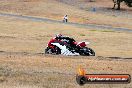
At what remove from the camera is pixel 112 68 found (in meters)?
24.8

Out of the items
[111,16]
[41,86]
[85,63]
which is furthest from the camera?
[111,16]

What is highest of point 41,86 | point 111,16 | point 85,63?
point 41,86

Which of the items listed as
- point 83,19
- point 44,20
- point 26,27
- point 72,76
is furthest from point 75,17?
point 72,76

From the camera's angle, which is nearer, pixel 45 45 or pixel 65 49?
pixel 65 49

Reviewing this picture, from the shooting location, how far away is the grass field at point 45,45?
19375mm

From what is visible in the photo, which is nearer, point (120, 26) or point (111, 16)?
point (120, 26)

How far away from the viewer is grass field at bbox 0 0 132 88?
1938 centimetres

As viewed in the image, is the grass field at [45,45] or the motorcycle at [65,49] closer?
the grass field at [45,45]

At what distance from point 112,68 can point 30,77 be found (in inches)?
262

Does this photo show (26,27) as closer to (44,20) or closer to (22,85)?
(44,20)

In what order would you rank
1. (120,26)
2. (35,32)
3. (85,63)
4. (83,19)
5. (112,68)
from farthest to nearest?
(83,19), (120,26), (35,32), (85,63), (112,68)

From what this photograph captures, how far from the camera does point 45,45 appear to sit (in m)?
49.6

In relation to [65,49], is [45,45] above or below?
below

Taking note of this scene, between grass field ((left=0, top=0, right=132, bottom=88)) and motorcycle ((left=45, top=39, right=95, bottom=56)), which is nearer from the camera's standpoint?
grass field ((left=0, top=0, right=132, bottom=88))
